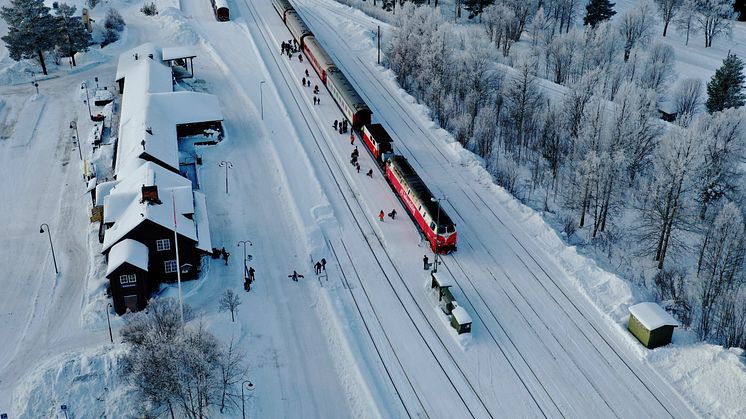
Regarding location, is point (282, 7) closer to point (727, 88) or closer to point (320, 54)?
point (320, 54)

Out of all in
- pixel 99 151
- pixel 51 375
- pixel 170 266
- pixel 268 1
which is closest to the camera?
pixel 51 375

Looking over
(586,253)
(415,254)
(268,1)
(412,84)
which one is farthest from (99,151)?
(268,1)

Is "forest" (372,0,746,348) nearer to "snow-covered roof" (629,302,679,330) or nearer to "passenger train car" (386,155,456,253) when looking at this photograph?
"snow-covered roof" (629,302,679,330)

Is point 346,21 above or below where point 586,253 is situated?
above

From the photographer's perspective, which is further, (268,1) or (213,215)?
(268,1)

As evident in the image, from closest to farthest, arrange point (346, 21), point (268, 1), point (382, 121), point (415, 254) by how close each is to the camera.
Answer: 1. point (415, 254)
2. point (382, 121)
3. point (346, 21)
4. point (268, 1)

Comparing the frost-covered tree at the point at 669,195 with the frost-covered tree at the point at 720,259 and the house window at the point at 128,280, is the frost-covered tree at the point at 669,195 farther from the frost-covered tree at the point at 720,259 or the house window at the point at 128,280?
the house window at the point at 128,280

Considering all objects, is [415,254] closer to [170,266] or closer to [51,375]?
[170,266]
